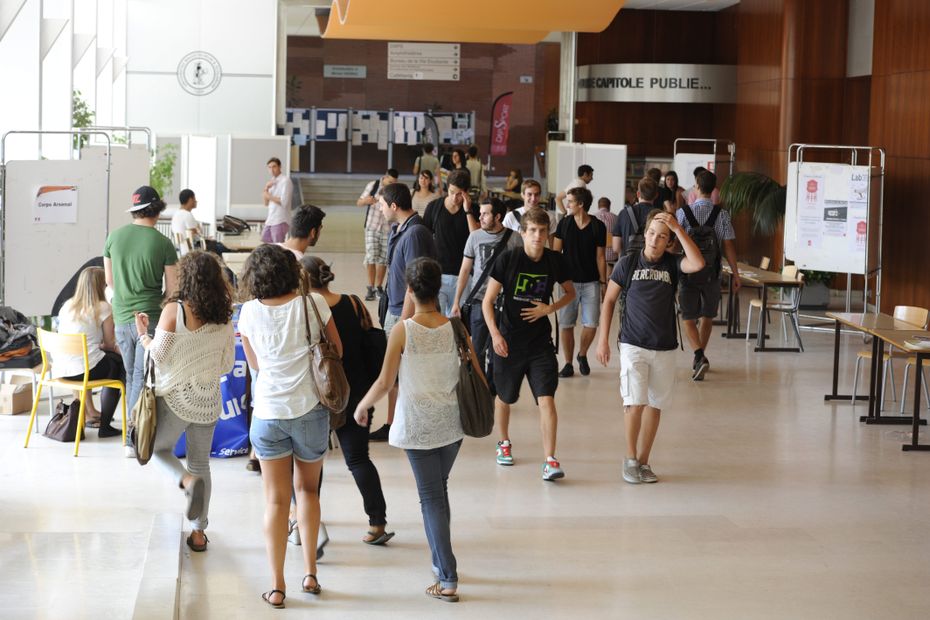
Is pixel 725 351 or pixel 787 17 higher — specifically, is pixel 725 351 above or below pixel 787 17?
below

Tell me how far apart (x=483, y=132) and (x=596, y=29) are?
723 inches

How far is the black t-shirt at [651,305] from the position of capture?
621 cm

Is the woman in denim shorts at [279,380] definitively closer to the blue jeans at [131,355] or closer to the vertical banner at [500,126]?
the blue jeans at [131,355]

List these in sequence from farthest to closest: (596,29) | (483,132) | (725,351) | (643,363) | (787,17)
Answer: (483,132) → (787,17) → (596,29) → (725,351) → (643,363)

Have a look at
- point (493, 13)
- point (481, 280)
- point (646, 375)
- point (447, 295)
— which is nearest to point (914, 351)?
point (646, 375)

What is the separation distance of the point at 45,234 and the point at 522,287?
13.0 ft

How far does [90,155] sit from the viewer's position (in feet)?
32.3

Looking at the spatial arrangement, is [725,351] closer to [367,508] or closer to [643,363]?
[643,363]

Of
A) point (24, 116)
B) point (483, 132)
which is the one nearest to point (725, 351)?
point (24, 116)

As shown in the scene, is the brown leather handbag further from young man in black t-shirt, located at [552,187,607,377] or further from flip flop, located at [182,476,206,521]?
young man in black t-shirt, located at [552,187,607,377]

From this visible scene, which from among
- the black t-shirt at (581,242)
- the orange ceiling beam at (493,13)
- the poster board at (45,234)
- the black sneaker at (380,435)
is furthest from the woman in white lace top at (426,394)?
the orange ceiling beam at (493,13)

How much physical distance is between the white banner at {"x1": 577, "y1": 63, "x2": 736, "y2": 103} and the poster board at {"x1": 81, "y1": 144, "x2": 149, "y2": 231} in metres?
10.9

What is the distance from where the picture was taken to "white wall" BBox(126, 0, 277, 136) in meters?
18.5

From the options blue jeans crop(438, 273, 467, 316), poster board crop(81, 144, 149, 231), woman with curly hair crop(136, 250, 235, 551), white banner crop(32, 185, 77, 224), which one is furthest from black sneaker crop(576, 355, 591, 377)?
woman with curly hair crop(136, 250, 235, 551)
